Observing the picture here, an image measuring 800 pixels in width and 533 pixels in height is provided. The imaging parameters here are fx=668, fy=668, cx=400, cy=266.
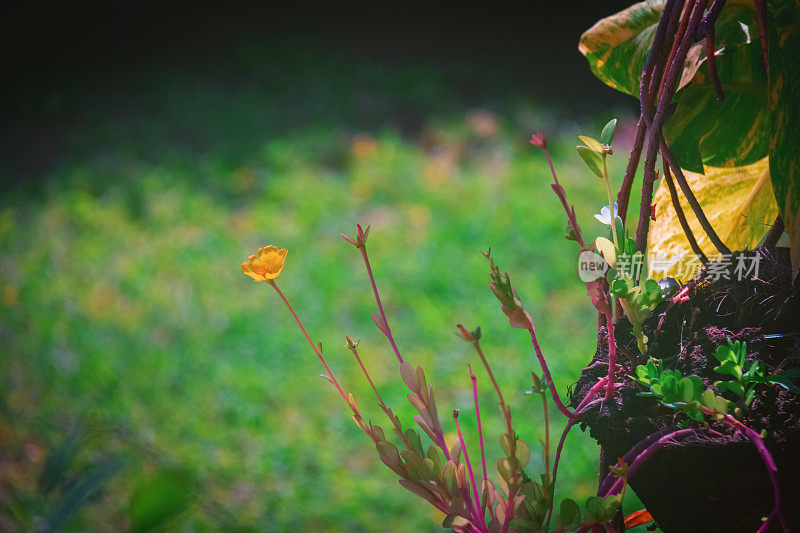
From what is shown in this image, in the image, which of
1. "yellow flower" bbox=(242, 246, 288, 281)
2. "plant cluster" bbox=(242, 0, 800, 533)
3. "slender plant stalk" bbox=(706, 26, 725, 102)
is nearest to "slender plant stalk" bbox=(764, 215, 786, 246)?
"plant cluster" bbox=(242, 0, 800, 533)

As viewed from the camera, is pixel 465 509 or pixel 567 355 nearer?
pixel 465 509

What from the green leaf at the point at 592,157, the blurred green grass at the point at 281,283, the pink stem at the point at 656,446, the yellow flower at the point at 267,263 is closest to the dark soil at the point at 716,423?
the pink stem at the point at 656,446

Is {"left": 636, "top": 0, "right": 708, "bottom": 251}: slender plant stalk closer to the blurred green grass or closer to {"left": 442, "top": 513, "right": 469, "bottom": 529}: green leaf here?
{"left": 442, "top": 513, "right": 469, "bottom": 529}: green leaf

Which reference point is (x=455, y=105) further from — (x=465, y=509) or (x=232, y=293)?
(x=465, y=509)

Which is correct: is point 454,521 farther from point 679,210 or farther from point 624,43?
point 624,43

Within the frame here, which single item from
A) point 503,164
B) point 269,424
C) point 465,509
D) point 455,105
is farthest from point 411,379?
point 455,105

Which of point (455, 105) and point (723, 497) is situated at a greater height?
point (455, 105)

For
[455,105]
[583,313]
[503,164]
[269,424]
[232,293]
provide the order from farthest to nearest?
[455,105], [503,164], [232,293], [583,313], [269,424]
